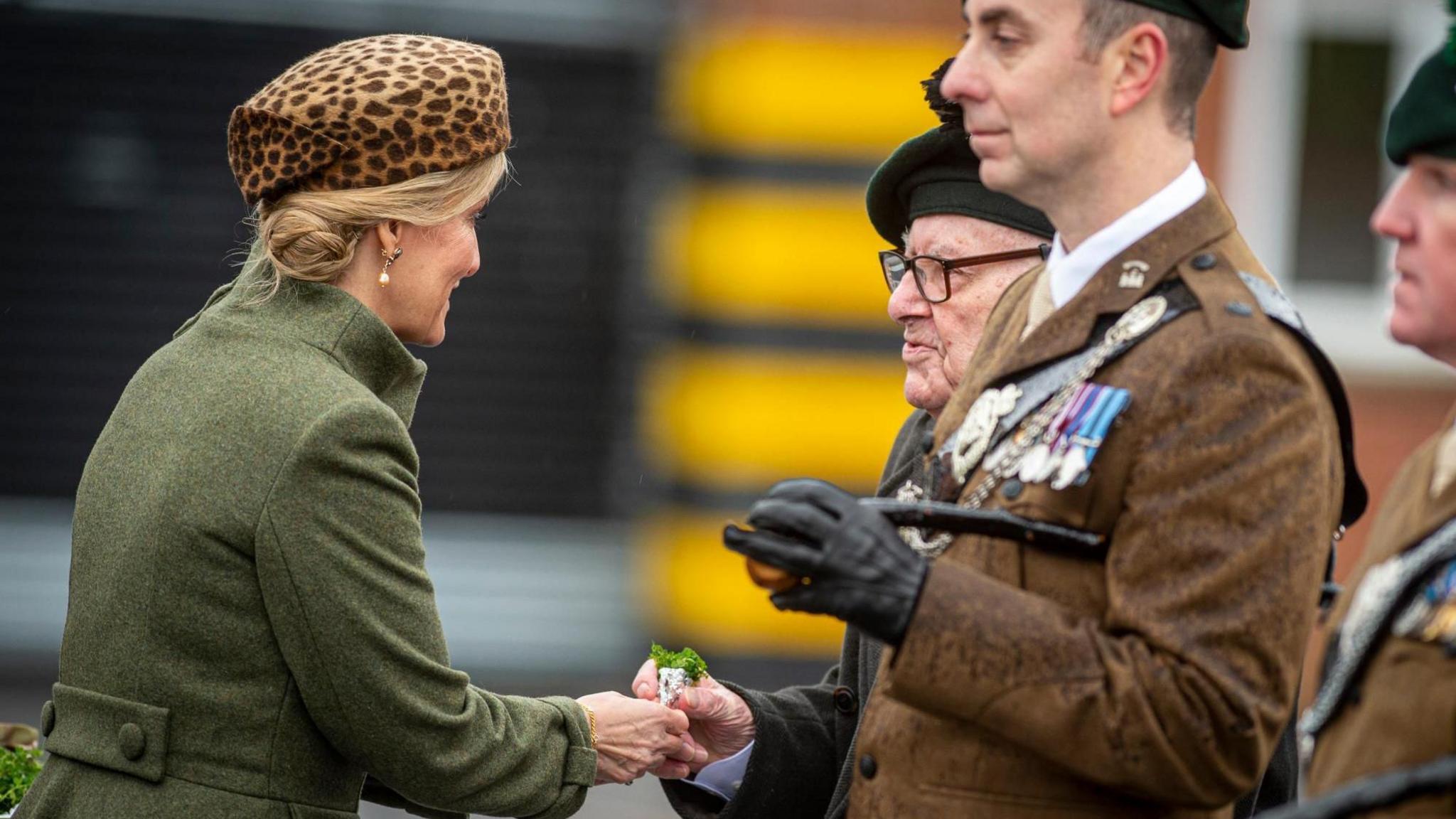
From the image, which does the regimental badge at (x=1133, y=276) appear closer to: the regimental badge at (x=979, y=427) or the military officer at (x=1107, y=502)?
the military officer at (x=1107, y=502)

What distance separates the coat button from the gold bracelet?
827 mm

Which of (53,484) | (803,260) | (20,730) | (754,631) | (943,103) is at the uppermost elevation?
(943,103)

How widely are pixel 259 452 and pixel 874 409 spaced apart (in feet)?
20.8

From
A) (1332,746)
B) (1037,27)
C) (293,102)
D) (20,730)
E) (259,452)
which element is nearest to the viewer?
(1332,746)

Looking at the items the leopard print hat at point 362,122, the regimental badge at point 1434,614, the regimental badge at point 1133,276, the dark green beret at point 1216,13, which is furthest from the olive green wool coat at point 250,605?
the regimental badge at point 1434,614

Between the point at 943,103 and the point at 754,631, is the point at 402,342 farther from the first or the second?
the point at 754,631

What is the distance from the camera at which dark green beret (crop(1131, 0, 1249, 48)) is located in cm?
238

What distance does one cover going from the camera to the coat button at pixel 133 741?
281cm

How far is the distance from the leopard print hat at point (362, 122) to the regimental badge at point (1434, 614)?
176cm

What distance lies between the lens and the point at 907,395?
3598 millimetres

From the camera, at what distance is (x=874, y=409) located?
8.98m

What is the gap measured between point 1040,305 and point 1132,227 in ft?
0.75

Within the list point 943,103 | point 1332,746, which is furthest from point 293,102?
point 1332,746

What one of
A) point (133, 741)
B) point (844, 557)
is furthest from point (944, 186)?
point (133, 741)
